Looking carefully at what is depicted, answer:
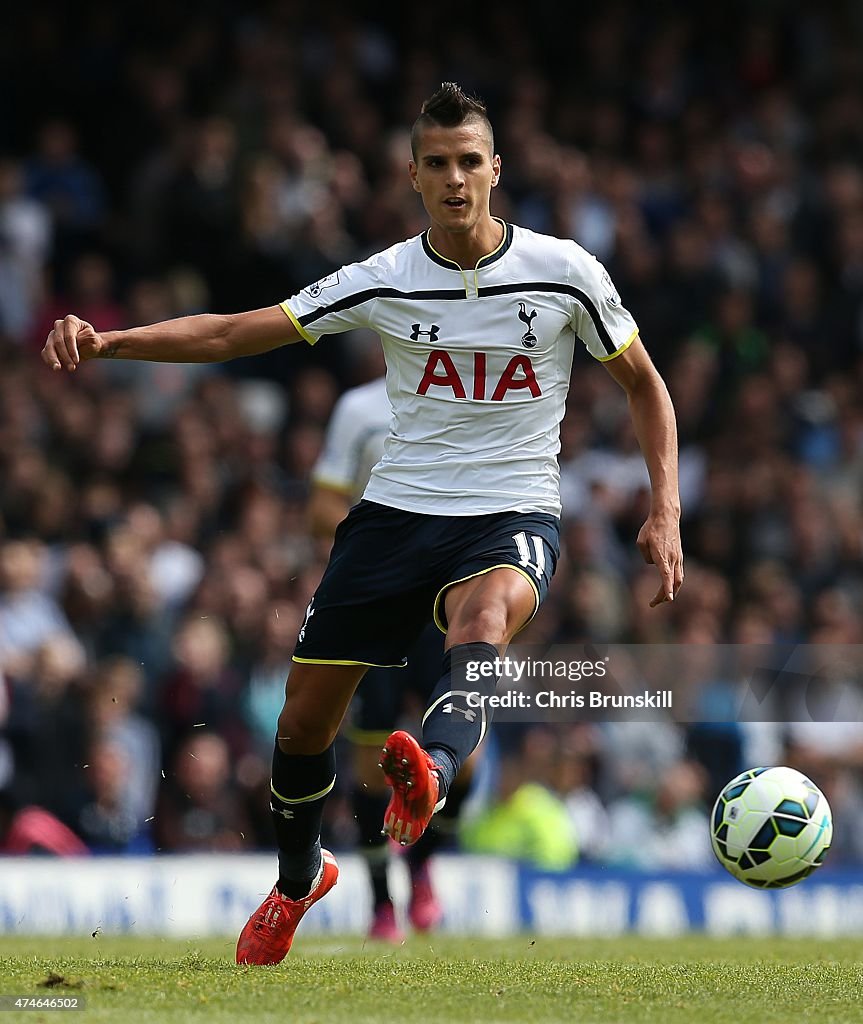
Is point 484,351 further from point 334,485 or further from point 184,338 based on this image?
point 334,485

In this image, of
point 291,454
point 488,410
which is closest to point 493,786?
point 291,454

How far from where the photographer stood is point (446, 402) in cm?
621

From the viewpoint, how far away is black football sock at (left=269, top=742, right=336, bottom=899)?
20.9 feet

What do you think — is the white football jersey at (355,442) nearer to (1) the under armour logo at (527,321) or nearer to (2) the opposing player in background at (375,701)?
(2) the opposing player in background at (375,701)

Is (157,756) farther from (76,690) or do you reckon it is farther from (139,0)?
(139,0)

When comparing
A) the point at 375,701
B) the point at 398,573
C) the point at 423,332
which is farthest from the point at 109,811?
the point at 423,332

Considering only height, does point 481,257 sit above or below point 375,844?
above

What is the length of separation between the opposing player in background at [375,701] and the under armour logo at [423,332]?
5.85ft

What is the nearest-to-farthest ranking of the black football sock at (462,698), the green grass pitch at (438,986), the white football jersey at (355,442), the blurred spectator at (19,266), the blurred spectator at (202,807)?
1. the green grass pitch at (438,986)
2. the black football sock at (462,698)
3. the white football jersey at (355,442)
4. the blurred spectator at (202,807)
5. the blurred spectator at (19,266)

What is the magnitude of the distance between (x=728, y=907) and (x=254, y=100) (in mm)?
7910

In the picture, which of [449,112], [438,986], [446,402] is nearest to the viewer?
[438,986]

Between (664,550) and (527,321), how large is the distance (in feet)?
2.96

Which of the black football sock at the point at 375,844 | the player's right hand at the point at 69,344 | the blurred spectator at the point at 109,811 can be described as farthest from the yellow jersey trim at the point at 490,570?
the blurred spectator at the point at 109,811

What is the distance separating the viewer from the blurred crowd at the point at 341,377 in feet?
36.0
